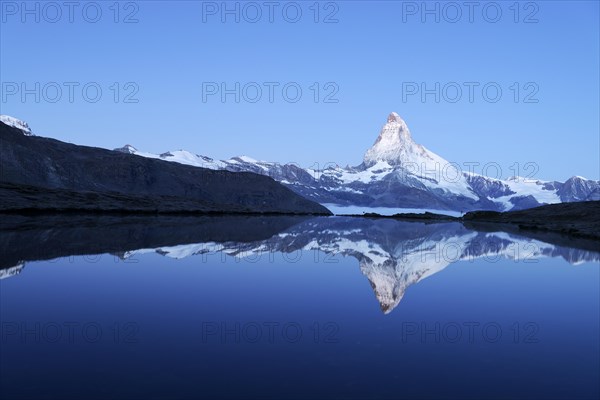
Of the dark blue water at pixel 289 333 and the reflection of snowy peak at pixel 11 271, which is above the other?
the reflection of snowy peak at pixel 11 271

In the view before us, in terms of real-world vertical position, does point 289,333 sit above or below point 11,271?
below

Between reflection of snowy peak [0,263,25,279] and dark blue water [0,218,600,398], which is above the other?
reflection of snowy peak [0,263,25,279]

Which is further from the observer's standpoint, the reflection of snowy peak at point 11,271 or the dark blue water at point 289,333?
the reflection of snowy peak at point 11,271

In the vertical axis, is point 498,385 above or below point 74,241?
below

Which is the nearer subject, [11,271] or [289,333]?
[289,333]

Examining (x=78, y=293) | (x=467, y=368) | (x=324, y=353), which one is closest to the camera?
(x=467, y=368)

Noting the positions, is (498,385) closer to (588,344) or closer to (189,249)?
(588,344)

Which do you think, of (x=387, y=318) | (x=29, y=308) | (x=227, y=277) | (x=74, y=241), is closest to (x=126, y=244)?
(x=74, y=241)

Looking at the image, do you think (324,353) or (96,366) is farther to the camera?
(324,353)
